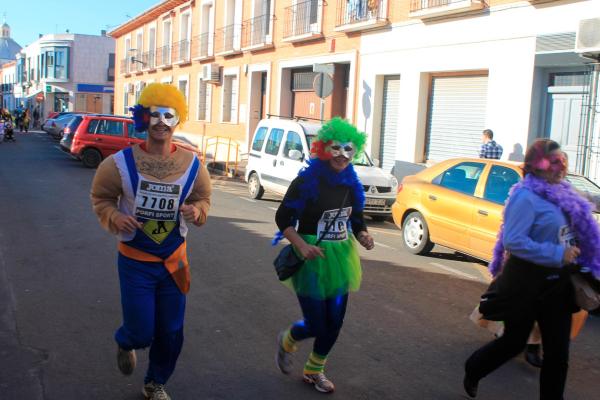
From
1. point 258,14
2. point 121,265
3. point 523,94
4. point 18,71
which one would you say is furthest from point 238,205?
point 18,71

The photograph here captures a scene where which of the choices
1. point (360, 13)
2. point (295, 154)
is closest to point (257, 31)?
point (360, 13)

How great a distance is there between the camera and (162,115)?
12.3 ft

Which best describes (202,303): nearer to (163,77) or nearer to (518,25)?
(518,25)

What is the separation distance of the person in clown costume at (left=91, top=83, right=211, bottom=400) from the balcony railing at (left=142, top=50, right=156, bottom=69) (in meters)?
36.6

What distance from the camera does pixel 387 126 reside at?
18891 millimetres

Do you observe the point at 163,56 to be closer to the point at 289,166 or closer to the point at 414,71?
the point at 414,71

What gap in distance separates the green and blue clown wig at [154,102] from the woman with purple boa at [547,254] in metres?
2.05

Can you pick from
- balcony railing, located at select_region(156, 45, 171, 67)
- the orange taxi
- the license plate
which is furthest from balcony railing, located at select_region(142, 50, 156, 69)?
the orange taxi

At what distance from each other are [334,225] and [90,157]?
17614 millimetres

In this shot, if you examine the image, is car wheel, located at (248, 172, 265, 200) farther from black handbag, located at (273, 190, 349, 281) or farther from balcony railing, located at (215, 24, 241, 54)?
balcony railing, located at (215, 24, 241, 54)

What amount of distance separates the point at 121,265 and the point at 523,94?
39.0ft

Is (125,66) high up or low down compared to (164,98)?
up

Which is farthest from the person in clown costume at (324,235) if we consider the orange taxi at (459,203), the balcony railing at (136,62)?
the balcony railing at (136,62)

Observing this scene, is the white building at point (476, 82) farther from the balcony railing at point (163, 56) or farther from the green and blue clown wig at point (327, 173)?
the balcony railing at point (163, 56)
